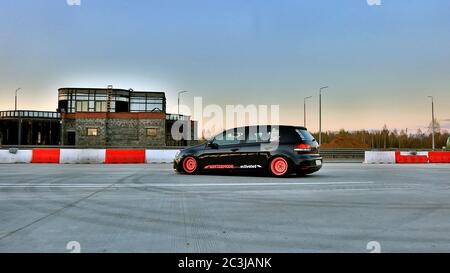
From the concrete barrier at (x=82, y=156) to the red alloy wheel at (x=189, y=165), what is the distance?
32.7ft

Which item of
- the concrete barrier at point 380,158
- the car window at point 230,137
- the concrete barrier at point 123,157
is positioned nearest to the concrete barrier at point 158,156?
the concrete barrier at point 123,157

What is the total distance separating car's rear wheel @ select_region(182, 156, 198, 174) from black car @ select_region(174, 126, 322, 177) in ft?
0.11

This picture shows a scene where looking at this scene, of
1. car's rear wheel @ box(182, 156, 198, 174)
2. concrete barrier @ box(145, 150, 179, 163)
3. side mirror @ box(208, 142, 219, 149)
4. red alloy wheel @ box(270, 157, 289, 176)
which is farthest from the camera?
concrete barrier @ box(145, 150, 179, 163)

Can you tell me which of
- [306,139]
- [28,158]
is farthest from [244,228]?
[28,158]

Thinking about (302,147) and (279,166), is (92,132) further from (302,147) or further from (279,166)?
(302,147)

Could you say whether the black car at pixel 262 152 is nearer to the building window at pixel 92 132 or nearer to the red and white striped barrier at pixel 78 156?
the red and white striped barrier at pixel 78 156

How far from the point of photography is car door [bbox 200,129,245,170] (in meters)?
11.4

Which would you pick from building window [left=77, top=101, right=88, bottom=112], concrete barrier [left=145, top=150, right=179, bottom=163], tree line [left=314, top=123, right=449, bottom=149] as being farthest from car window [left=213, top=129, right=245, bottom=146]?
tree line [left=314, top=123, right=449, bottom=149]

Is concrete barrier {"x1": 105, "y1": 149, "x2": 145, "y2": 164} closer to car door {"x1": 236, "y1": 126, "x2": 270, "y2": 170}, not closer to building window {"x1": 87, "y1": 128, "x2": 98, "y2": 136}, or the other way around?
car door {"x1": 236, "y1": 126, "x2": 270, "y2": 170}

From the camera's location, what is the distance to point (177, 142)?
6194 centimetres

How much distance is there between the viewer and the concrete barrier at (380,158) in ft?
77.1
